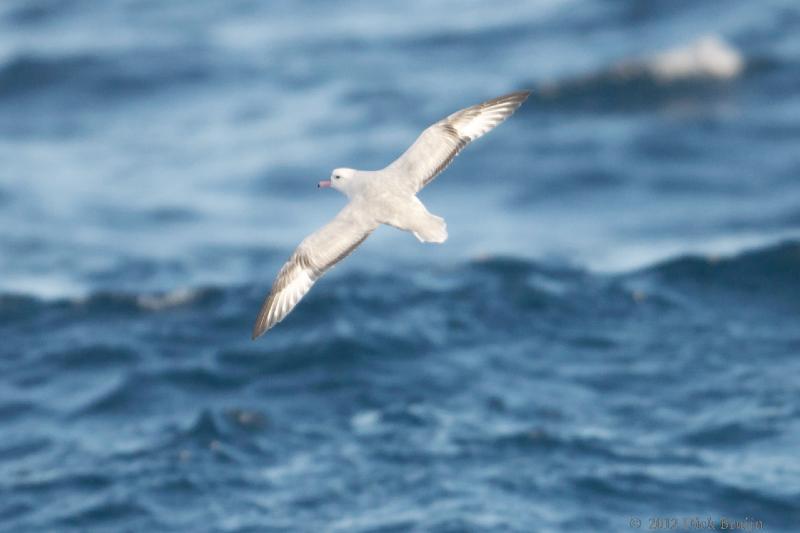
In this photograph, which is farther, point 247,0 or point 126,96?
point 247,0

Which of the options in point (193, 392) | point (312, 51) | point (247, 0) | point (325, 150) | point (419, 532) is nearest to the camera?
point (419, 532)

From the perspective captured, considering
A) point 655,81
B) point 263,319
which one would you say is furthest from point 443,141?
point 655,81

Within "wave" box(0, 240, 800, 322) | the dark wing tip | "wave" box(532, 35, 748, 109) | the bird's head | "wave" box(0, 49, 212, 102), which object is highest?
"wave" box(0, 49, 212, 102)

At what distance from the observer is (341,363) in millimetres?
20250

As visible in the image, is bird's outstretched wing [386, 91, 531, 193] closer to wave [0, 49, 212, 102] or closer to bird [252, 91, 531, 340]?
bird [252, 91, 531, 340]

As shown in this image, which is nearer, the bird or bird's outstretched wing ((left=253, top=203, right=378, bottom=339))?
the bird

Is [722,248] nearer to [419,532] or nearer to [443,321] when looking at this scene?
[443,321]

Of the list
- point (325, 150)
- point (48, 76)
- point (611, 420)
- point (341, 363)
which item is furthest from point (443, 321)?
point (48, 76)

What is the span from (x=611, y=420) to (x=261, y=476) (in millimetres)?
5136

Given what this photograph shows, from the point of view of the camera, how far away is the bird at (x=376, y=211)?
12.0m

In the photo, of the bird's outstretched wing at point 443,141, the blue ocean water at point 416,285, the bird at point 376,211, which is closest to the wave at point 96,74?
the blue ocean water at point 416,285

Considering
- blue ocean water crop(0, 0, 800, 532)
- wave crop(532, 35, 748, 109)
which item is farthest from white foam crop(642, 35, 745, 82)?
blue ocean water crop(0, 0, 800, 532)

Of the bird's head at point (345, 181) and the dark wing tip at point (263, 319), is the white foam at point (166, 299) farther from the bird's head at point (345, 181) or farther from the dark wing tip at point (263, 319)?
the bird's head at point (345, 181)

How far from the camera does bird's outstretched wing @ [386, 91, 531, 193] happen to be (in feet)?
41.2
